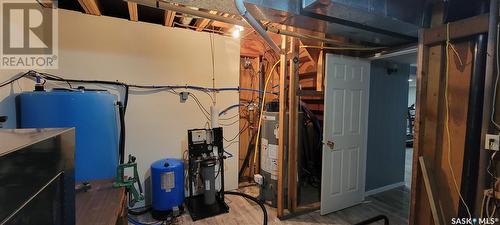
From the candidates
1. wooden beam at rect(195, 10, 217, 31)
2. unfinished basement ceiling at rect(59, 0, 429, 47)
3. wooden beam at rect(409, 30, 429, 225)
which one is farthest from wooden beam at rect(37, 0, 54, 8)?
wooden beam at rect(409, 30, 429, 225)

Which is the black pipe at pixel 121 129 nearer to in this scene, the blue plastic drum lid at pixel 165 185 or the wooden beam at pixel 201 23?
the blue plastic drum lid at pixel 165 185

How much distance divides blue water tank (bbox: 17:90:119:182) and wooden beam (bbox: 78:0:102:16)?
105 cm

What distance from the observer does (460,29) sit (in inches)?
69.4

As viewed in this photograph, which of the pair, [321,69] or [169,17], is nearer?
[169,17]

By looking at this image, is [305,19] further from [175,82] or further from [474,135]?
[175,82]

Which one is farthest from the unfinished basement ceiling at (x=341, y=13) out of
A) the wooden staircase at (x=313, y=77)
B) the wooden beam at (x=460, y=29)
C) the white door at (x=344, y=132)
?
the wooden staircase at (x=313, y=77)

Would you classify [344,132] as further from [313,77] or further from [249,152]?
[249,152]

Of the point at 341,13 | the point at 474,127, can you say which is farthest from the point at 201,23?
the point at 474,127

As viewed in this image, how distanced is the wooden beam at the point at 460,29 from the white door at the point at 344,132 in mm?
964

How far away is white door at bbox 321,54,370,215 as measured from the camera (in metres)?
2.77

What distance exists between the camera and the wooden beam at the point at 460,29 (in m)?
1.65

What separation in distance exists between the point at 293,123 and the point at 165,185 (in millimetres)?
1681

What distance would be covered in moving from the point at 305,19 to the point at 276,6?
360mm

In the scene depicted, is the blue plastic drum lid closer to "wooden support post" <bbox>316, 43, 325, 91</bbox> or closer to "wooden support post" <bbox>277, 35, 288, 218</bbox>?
"wooden support post" <bbox>277, 35, 288, 218</bbox>
